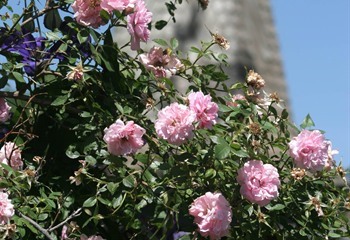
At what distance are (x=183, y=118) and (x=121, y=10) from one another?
0.32 meters

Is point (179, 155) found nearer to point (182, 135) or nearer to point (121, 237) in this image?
point (182, 135)

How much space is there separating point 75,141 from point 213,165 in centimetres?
37

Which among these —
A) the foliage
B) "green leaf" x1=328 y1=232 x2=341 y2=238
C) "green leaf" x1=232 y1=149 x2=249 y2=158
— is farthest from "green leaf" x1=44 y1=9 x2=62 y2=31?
"green leaf" x1=328 y1=232 x2=341 y2=238

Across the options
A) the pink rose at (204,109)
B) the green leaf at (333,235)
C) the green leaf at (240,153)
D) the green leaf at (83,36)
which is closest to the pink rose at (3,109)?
the green leaf at (83,36)

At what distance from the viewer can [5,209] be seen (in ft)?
6.00

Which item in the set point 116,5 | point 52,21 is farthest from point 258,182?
point 52,21

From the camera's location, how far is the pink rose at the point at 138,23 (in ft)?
6.90

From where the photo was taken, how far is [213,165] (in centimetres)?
206

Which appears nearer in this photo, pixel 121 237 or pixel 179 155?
pixel 179 155

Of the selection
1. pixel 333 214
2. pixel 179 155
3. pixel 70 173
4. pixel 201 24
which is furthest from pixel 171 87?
pixel 201 24

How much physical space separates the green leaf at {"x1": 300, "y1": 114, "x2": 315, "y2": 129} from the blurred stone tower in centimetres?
338

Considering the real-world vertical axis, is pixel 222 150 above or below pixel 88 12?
below

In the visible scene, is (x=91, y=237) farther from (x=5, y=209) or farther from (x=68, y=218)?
(x=5, y=209)

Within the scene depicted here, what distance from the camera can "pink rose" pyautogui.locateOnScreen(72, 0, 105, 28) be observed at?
6.81ft
